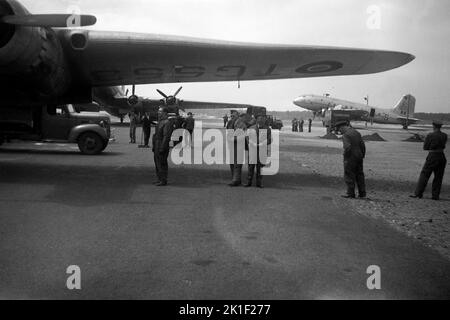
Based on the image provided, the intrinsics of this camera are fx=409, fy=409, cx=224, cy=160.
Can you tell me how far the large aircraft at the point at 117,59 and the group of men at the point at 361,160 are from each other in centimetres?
237

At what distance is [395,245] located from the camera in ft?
16.9

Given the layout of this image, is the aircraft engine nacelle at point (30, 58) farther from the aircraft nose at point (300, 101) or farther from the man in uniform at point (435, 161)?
the aircraft nose at point (300, 101)

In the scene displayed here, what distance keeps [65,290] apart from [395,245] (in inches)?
153

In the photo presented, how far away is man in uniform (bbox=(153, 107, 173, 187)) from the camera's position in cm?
950

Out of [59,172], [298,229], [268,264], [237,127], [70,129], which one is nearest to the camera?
[268,264]

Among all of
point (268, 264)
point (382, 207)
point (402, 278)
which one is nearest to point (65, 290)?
point (268, 264)

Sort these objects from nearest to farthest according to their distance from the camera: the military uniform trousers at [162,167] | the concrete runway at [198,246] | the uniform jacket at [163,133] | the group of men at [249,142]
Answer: the concrete runway at [198,246] < the military uniform trousers at [162,167] < the uniform jacket at [163,133] < the group of men at [249,142]

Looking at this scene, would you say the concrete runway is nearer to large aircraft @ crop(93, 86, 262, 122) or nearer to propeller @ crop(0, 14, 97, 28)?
propeller @ crop(0, 14, 97, 28)

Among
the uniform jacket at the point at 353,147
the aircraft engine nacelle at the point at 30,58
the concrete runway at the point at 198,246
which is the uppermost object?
the aircraft engine nacelle at the point at 30,58

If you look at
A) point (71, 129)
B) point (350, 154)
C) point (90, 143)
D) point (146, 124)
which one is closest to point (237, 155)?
point (350, 154)

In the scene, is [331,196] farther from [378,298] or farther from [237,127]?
[378,298]

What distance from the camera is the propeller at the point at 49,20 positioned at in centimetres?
742

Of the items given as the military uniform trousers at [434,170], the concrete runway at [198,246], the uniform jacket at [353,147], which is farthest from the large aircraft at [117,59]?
the military uniform trousers at [434,170]

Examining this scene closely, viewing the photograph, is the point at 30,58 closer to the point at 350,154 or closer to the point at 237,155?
the point at 237,155
